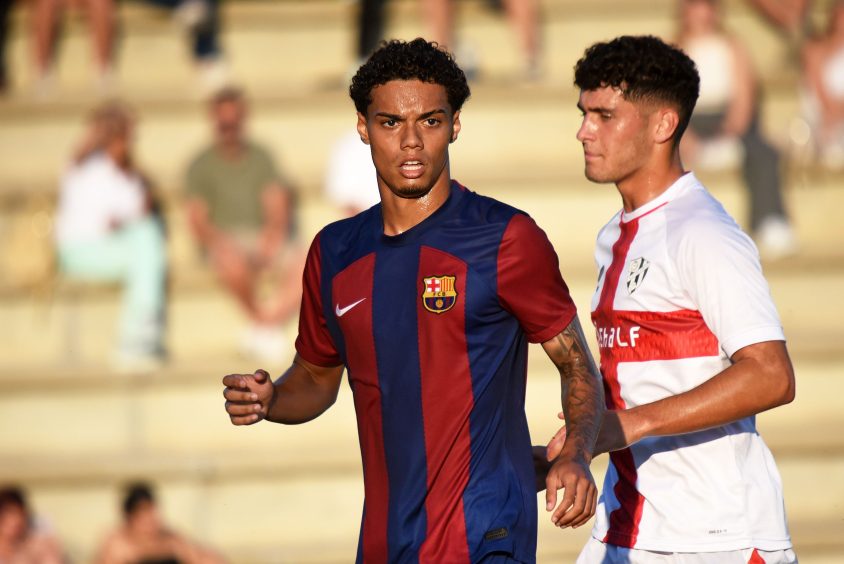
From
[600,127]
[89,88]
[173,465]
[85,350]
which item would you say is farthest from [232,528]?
[600,127]

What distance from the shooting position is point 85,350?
9.19 meters

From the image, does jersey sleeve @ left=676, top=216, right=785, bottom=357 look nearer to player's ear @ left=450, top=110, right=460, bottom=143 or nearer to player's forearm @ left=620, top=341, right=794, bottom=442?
player's forearm @ left=620, top=341, right=794, bottom=442

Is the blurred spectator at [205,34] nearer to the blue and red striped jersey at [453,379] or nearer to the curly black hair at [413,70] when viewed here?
the curly black hair at [413,70]

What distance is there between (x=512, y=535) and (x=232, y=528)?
5162mm

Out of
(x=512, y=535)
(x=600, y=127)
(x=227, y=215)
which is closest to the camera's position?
(x=512, y=535)

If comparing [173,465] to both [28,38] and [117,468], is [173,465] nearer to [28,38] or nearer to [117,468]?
[117,468]

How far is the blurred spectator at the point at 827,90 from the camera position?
30.5 ft

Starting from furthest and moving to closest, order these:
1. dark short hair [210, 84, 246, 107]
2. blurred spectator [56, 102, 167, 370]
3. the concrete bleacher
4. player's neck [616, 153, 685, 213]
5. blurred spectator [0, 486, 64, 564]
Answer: dark short hair [210, 84, 246, 107]
blurred spectator [56, 102, 167, 370]
the concrete bleacher
blurred spectator [0, 486, 64, 564]
player's neck [616, 153, 685, 213]

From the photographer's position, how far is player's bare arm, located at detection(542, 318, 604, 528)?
311 centimetres

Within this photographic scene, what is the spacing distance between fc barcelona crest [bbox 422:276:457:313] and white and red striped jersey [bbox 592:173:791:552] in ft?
2.29

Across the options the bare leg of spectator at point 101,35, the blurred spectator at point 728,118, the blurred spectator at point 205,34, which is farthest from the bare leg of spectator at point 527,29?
the bare leg of spectator at point 101,35

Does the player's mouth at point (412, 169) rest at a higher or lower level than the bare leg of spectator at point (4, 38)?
lower

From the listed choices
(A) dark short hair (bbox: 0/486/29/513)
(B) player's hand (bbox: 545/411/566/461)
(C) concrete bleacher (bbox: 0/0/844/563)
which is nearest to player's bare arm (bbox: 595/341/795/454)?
(B) player's hand (bbox: 545/411/566/461)

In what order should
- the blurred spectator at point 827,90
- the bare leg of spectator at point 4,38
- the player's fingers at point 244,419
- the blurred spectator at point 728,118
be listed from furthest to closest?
the bare leg of spectator at point 4,38, the blurred spectator at point 827,90, the blurred spectator at point 728,118, the player's fingers at point 244,419
